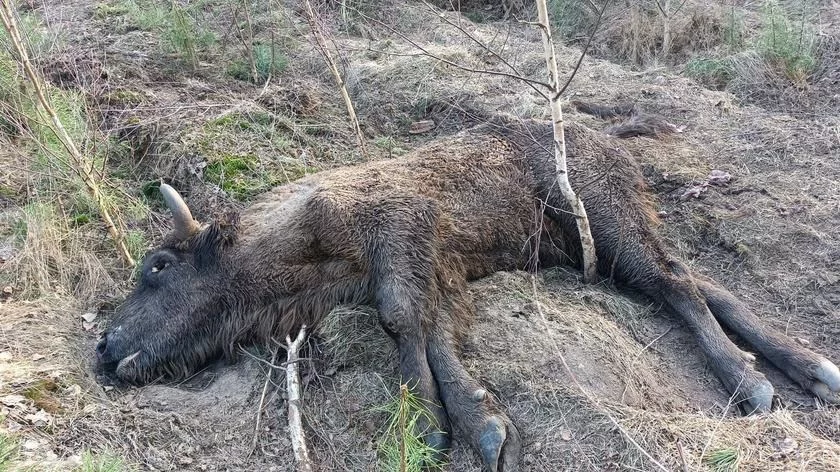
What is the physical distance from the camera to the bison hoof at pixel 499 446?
3.77 meters

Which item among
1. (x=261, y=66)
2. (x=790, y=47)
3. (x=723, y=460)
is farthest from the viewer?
(x=261, y=66)

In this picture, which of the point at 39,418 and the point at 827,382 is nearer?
the point at 39,418

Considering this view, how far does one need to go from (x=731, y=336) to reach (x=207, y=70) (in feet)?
21.5

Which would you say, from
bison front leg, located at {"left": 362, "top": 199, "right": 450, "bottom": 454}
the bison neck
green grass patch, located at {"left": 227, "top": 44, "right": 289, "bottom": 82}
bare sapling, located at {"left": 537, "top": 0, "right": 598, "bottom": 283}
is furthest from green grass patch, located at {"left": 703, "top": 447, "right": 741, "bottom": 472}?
green grass patch, located at {"left": 227, "top": 44, "right": 289, "bottom": 82}

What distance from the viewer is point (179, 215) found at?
4840 mm

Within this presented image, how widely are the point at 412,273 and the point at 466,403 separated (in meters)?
0.93

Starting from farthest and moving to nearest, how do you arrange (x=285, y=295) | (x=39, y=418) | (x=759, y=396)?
(x=285, y=295)
(x=759, y=396)
(x=39, y=418)

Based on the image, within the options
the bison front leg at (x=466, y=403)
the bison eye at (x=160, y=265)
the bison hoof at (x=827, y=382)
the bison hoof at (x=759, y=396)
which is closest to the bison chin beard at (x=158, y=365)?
the bison eye at (x=160, y=265)

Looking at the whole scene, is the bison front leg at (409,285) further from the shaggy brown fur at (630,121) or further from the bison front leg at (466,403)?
the shaggy brown fur at (630,121)

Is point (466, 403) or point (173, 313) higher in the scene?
point (173, 313)

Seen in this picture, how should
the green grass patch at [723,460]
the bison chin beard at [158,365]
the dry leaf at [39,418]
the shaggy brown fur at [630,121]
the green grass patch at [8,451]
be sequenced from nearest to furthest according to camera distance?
1. the green grass patch at [8,451]
2. the green grass patch at [723,460]
3. the dry leaf at [39,418]
4. the bison chin beard at [158,365]
5. the shaggy brown fur at [630,121]

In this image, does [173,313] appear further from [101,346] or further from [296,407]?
[296,407]

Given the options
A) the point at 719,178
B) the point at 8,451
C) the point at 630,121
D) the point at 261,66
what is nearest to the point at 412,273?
the point at 8,451

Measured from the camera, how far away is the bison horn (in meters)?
4.82
